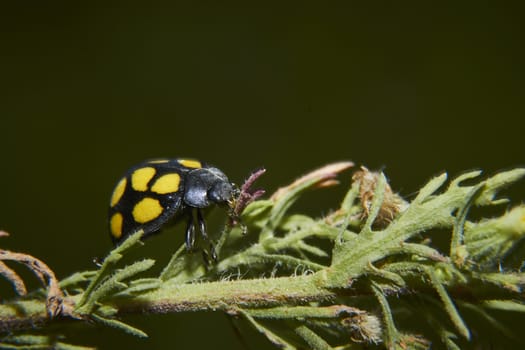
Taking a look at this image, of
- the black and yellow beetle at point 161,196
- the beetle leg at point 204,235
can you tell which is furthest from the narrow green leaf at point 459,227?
the black and yellow beetle at point 161,196

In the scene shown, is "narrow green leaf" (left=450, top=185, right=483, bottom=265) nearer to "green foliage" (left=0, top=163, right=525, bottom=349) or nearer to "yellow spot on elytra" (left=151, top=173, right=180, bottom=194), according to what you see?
"green foliage" (left=0, top=163, right=525, bottom=349)

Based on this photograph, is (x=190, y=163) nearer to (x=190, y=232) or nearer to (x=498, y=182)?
(x=190, y=232)

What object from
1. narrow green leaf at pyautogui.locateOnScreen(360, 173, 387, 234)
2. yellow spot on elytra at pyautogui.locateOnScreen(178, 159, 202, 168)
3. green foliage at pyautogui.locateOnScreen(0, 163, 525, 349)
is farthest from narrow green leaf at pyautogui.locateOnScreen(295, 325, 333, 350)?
yellow spot on elytra at pyautogui.locateOnScreen(178, 159, 202, 168)

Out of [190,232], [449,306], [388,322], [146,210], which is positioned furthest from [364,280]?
[146,210]

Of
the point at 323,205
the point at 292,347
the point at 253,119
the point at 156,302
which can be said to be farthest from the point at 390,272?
the point at 253,119

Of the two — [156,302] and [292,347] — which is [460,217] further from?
[156,302]

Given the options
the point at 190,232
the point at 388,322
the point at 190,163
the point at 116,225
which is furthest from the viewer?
the point at 190,163
